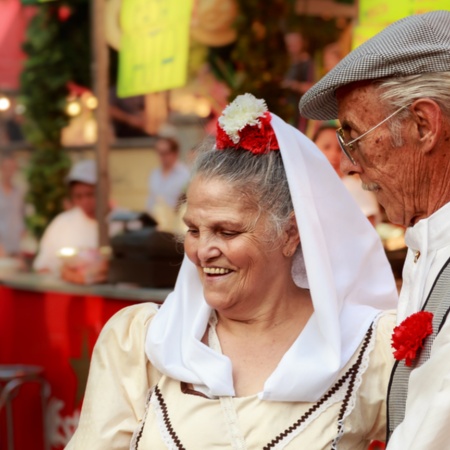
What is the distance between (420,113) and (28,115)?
7.34 m

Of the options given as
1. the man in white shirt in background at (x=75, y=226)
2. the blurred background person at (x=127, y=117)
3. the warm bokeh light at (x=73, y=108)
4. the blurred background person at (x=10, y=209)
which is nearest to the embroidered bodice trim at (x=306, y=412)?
the man in white shirt in background at (x=75, y=226)

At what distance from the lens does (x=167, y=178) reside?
7.34 m

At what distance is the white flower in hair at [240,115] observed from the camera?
2455 millimetres

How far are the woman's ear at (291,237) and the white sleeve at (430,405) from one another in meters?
0.73

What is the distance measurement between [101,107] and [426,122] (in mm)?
4444

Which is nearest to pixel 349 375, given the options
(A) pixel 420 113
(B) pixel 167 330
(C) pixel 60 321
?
(B) pixel 167 330

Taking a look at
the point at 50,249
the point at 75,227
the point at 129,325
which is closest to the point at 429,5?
the point at 129,325

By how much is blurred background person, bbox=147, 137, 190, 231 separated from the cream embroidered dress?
14.2 feet

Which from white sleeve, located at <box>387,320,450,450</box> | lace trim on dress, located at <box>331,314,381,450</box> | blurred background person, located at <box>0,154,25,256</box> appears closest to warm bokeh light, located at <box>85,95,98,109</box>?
blurred background person, located at <box>0,154,25,256</box>

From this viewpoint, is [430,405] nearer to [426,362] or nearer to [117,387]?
[426,362]

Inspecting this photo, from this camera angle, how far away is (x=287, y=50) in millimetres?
6074

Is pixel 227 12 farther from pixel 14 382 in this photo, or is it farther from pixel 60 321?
pixel 14 382

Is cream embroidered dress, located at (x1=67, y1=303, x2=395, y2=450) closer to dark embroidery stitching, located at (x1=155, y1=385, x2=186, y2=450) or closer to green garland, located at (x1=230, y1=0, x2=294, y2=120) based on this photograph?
dark embroidery stitching, located at (x1=155, y1=385, x2=186, y2=450)

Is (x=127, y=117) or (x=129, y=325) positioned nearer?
(x=129, y=325)
